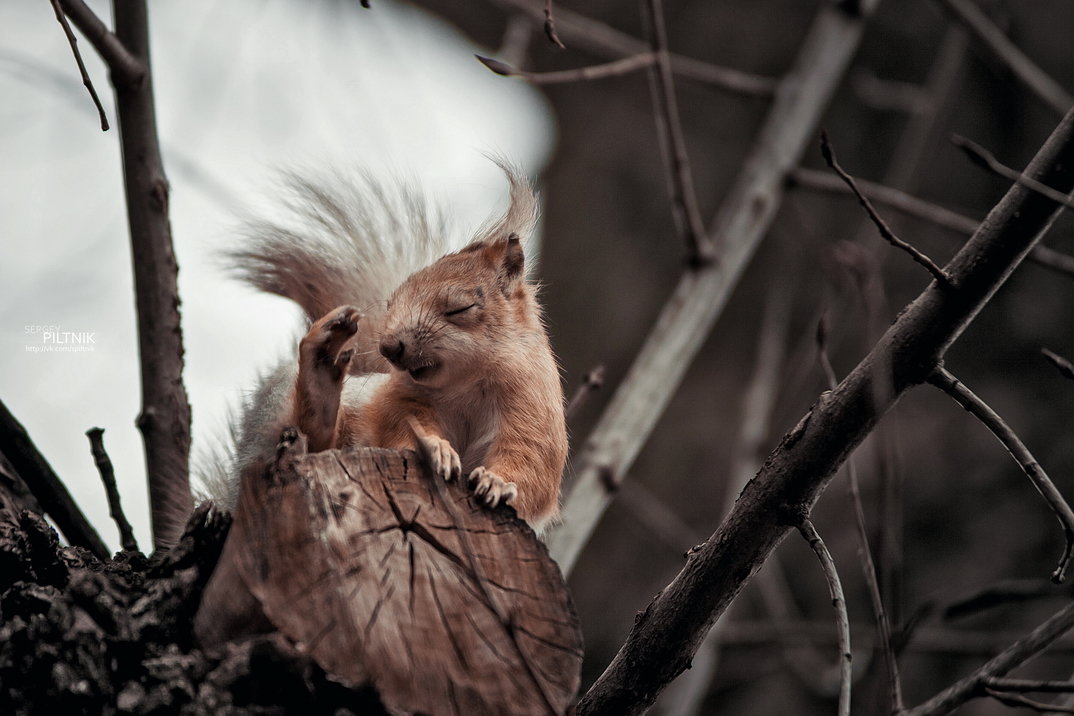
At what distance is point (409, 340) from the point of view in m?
1.55

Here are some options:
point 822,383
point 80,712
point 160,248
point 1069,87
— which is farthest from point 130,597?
point 1069,87

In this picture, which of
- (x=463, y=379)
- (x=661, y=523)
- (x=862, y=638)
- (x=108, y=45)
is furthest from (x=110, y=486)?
(x=862, y=638)

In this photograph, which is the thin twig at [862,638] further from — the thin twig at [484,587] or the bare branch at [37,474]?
the bare branch at [37,474]

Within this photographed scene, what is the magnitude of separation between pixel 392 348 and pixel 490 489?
412mm

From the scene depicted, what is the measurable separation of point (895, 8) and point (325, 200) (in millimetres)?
3086

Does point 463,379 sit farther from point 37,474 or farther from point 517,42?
point 517,42

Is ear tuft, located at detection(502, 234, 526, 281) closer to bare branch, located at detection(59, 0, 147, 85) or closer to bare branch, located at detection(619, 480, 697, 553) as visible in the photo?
bare branch, located at detection(59, 0, 147, 85)

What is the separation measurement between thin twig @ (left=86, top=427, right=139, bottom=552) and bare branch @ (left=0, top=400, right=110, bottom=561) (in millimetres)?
62

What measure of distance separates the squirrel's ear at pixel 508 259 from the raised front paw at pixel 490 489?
0.53 metres

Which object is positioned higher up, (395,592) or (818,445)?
(818,445)

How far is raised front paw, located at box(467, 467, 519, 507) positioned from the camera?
45.9 inches

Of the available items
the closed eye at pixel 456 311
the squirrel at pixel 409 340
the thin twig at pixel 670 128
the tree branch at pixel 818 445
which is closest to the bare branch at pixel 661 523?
the thin twig at pixel 670 128

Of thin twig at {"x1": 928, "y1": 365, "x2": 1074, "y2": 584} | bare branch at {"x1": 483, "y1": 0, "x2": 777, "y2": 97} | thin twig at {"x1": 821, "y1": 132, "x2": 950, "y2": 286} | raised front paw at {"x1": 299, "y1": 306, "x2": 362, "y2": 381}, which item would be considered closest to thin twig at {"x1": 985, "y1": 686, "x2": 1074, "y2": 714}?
thin twig at {"x1": 928, "y1": 365, "x2": 1074, "y2": 584}

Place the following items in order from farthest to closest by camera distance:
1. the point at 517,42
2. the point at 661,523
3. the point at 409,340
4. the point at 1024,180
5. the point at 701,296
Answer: the point at 661,523, the point at 517,42, the point at 701,296, the point at 409,340, the point at 1024,180
